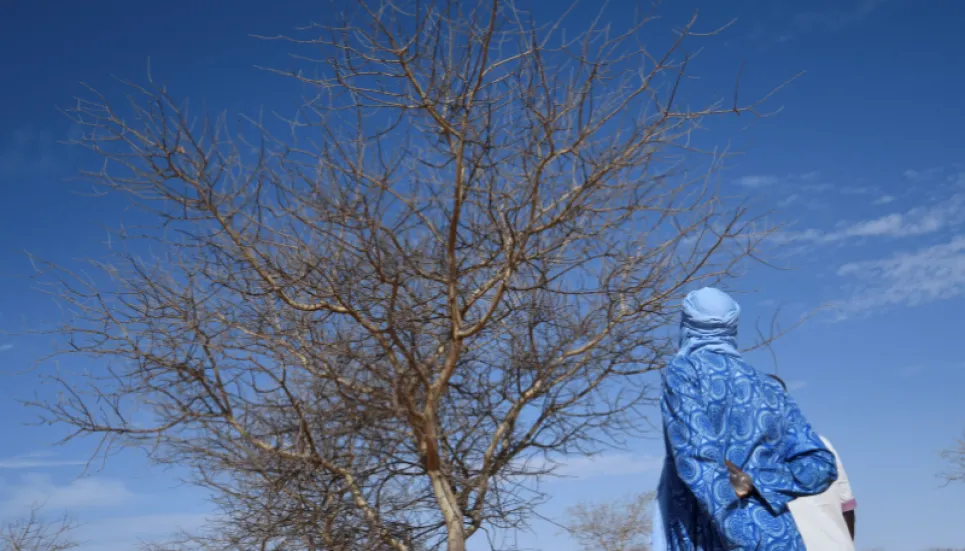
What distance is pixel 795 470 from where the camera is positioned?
10.2ft

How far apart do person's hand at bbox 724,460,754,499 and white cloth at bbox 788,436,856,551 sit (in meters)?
0.89

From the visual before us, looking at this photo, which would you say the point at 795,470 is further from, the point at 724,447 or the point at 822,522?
the point at 822,522

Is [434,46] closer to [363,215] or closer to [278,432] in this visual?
[363,215]


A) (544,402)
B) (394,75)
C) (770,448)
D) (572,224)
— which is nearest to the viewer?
(770,448)

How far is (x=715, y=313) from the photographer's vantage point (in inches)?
129

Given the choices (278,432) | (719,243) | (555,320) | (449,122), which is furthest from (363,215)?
(719,243)

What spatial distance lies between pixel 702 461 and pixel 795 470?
0.41 m

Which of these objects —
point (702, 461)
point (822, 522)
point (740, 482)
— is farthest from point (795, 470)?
point (822, 522)

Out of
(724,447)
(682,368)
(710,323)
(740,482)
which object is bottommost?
(740,482)

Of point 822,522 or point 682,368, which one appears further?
point 822,522

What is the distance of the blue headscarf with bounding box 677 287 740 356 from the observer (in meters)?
3.26

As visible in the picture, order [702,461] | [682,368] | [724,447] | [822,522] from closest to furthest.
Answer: [702,461] < [724,447] < [682,368] < [822,522]

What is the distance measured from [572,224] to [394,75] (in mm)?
1557

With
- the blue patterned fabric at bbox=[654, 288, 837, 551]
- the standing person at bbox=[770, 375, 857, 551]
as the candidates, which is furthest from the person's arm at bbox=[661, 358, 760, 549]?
the standing person at bbox=[770, 375, 857, 551]
